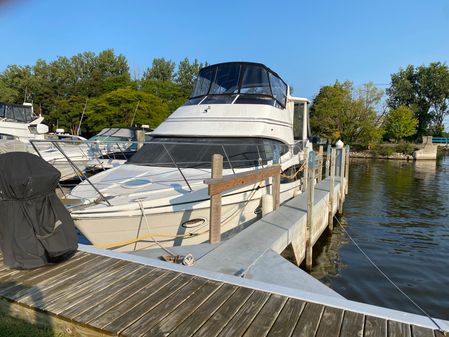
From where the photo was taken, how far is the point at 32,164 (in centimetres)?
362

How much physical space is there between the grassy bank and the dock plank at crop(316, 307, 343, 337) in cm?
192

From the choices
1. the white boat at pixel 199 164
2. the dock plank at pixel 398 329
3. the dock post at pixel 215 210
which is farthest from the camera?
the white boat at pixel 199 164

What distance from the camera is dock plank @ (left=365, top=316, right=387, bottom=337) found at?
98.1 inches

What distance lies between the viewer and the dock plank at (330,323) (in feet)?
8.21

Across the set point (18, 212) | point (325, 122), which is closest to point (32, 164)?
point (18, 212)

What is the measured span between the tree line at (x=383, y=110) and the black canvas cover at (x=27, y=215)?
45.0 meters

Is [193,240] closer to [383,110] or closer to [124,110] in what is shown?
[124,110]

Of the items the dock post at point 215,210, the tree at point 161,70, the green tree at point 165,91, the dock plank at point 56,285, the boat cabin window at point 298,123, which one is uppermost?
the tree at point 161,70

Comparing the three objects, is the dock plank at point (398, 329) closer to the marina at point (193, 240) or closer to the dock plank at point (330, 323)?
the marina at point (193, 240)

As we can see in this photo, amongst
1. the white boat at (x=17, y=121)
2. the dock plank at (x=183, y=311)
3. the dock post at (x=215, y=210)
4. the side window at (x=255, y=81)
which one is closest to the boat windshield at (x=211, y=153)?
the side window at (x=255, y=81)

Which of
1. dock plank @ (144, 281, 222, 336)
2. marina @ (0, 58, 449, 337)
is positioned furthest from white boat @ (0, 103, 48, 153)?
dock plank @ (144, 281, 222, 336)

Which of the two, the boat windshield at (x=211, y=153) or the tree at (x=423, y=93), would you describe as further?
the tree at (x=423, y=93)

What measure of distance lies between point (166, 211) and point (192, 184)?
3.54 ft

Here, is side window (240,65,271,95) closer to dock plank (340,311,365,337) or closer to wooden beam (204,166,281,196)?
wooden beam (204,166,281,196)
